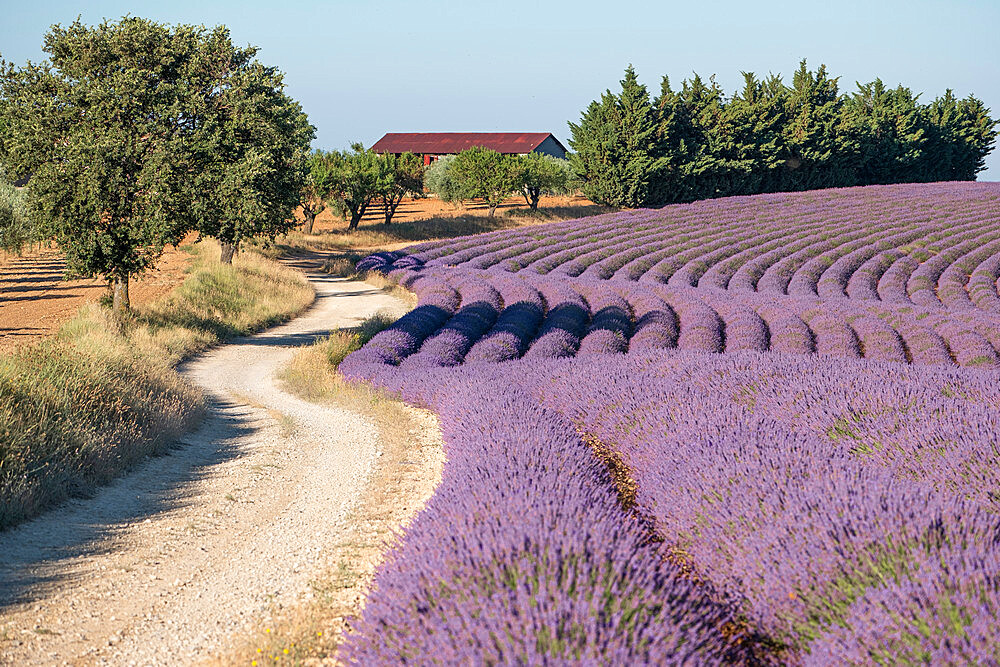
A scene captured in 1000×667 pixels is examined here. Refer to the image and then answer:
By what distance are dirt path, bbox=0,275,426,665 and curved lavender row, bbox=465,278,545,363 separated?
474cm

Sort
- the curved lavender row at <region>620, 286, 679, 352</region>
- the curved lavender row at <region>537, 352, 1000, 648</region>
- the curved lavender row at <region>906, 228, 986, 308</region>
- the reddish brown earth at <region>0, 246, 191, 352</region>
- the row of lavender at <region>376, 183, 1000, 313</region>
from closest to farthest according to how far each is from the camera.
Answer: the curved lavender row at <region>537, 352, 1000, 648</region>, the curved lavender row at <region>620, 286, 679, 352</region>, the reddish brown earth at <region>0, 246, 191, 352</region>, the curved lavender row at <region>906, 228, 986, 308</region>, the row of lavender at <region>376, 183, 1000, 313</region>

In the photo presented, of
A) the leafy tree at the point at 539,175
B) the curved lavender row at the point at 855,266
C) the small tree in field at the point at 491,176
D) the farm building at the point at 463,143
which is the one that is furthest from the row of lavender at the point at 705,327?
the farm building at the point at 463,143

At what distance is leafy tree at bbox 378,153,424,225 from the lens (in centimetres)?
4659

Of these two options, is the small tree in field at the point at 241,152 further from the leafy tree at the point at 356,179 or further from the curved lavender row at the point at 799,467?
the leafy tree at the point at 356,179

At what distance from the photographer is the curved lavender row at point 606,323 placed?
15.8 m

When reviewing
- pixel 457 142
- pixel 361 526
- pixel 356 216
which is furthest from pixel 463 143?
pixel 361 526

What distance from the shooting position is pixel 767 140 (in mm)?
58125

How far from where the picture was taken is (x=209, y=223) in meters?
17.1

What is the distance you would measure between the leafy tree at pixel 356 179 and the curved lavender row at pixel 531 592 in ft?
136

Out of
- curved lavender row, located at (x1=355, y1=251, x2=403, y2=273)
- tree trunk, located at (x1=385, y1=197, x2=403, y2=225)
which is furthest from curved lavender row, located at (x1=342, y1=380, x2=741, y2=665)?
tree trunk, located at (x1=385, y1=197, x2=403, y2=225)

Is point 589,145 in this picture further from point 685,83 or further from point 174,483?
point 174,483

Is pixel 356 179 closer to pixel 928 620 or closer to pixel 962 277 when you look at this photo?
pixel 962 277

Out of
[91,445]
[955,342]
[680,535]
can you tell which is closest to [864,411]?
[680,535]

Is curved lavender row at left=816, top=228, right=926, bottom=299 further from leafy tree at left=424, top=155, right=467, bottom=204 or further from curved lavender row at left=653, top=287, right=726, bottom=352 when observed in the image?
leafy tree at left=424, top=155, right=467, bottom=204
